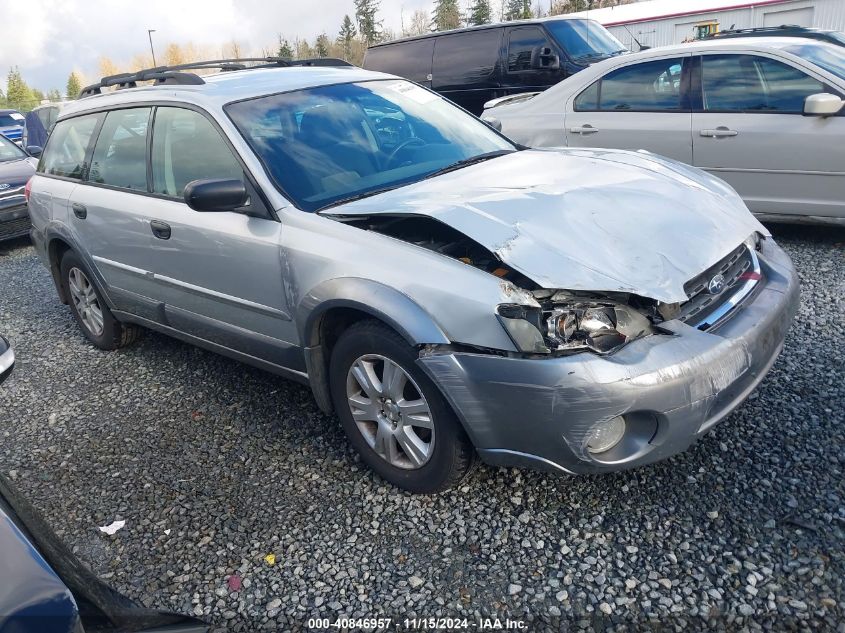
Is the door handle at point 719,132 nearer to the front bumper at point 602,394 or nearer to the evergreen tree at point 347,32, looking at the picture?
the front bumper at point 602,394

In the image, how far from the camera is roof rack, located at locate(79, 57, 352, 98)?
4151 millimetres

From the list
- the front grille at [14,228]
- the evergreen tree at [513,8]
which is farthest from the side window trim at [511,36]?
the evergreen tree at [513,8]

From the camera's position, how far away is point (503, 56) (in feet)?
33.1

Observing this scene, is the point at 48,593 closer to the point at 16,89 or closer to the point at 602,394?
the point at 602,394

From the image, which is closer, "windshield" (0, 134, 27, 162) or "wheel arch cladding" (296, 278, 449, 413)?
"wheel arch cladding" (296, 278, 449, 413)

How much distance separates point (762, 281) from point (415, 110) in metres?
2.04

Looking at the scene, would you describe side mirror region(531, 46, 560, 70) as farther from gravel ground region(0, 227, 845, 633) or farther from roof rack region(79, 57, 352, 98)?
A: gravel ground region(0, 227, 845, 633)

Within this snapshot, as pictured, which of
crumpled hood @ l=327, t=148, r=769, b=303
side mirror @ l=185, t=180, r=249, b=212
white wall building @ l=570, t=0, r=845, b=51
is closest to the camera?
crumpled hood @ l=327, t=148, r=769, b=303

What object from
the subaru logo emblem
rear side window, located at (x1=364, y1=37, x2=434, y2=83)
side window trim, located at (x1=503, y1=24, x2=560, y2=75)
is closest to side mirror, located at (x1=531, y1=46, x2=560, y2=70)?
side window trim, located at (x1=503, y1=24, x2=560, y2=75)

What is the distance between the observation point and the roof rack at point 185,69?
13.6ft

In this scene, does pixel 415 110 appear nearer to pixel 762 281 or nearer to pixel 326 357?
pixel 326 357

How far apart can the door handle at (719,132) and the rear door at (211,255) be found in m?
4.03

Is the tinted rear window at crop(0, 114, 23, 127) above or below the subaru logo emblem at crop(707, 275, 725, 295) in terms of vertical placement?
below

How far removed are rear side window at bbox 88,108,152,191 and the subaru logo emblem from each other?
9.92 feet
